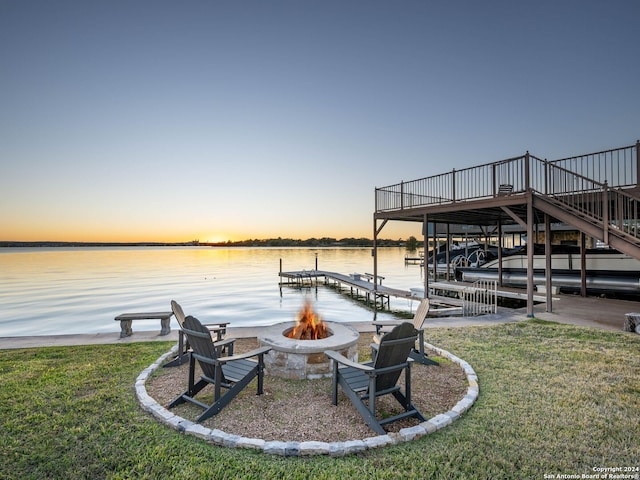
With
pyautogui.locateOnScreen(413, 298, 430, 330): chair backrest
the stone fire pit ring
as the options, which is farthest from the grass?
the stone fire pit ring

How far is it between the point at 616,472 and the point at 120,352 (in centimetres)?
691

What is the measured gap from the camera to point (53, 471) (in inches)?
96.3

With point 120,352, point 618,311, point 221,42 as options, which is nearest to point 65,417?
point 120,352

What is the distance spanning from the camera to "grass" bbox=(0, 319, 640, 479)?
245 centimetres

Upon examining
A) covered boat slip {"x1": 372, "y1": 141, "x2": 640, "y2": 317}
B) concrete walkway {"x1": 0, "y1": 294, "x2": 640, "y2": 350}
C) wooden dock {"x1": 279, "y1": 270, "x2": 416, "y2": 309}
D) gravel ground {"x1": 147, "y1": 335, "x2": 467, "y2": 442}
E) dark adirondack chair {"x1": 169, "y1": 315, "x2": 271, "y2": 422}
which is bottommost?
wooden dock {"x1": 279, "y1": 270, "x2": 416, "y2": 309}

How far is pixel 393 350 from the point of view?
124 inches

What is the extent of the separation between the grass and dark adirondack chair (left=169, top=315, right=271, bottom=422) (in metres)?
0.47

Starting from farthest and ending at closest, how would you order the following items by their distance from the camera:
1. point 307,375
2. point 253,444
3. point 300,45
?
point 300,45
point 307,375
point 253,444

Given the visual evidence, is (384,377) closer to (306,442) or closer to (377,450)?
(377,450)

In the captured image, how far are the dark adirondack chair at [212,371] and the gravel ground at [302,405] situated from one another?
0.11m

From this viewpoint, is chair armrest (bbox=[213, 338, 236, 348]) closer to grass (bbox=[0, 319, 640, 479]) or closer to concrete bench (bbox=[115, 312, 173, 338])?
grass (bbox=[0, 319, 640, 479])

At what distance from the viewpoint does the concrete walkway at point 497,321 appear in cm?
651

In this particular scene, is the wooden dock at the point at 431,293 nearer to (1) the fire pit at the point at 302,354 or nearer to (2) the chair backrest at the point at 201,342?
(1) the fire pit at the point at 302,354

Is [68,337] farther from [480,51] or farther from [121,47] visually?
[480,51]
